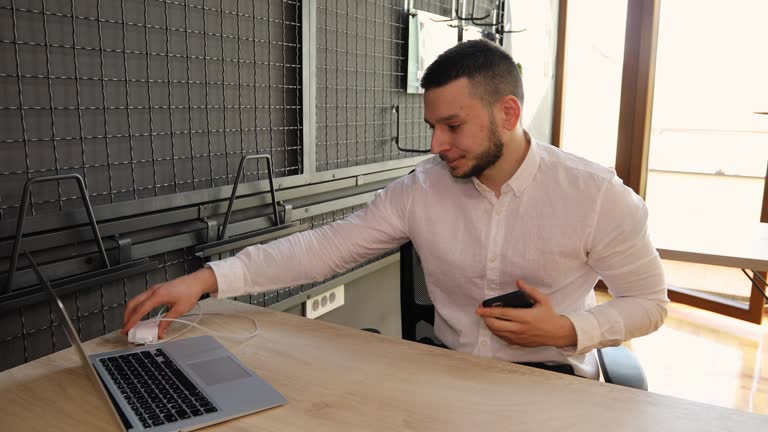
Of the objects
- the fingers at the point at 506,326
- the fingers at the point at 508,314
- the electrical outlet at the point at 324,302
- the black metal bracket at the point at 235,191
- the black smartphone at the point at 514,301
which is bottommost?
the electrical outlet at the point at 324,302

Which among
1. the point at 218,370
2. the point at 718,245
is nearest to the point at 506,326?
the point at 218,370

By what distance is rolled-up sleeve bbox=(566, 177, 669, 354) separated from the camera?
129cm

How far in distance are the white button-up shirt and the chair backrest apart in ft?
0.17

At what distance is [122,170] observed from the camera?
4.79 ft

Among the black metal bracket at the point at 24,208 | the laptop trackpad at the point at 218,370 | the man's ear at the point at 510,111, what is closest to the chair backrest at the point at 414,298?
the man's ear at the point at 510,111

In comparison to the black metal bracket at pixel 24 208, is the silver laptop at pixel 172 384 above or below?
below

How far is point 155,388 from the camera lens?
3.22 feet

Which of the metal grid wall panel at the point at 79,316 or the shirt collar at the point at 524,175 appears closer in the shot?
the metal grid wall panel at the point at 79,316

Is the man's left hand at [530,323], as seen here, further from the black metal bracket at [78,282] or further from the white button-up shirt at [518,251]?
the black metal bracket at [78,282]

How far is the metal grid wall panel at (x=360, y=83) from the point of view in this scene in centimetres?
212

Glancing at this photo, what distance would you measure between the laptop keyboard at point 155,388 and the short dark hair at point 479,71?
0.85m

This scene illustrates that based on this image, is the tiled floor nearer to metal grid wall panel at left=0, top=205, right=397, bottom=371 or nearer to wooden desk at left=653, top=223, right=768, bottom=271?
wooden desk at left=653, top=223, right=768, bottom=271

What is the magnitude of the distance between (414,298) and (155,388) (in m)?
0.78

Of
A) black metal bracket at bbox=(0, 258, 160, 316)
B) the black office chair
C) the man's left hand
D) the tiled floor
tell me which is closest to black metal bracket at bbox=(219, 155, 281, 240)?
black metal bracket at bbox=(0, 258, 160, 316)
